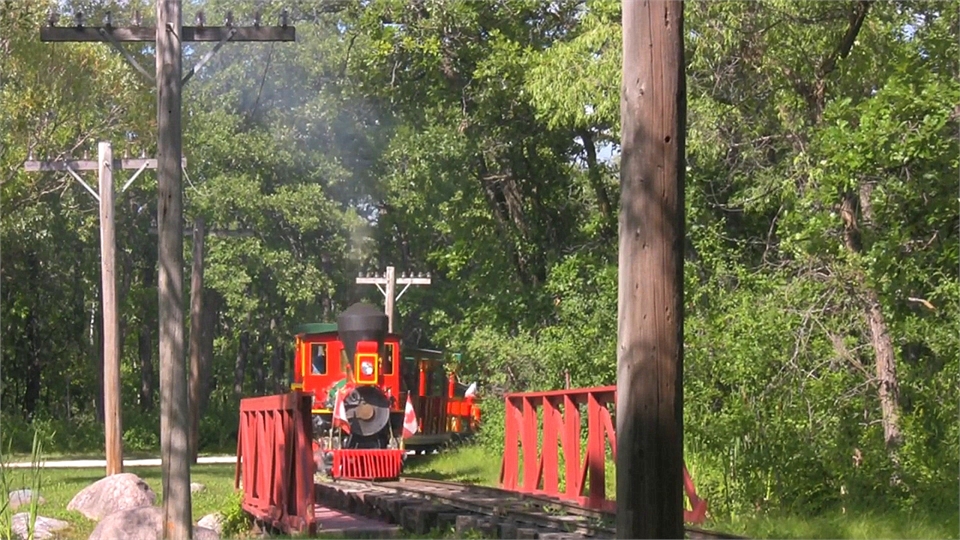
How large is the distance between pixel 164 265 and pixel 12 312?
3470 cm

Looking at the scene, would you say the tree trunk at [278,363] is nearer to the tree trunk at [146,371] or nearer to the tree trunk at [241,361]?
the tree trunk at [241,361]

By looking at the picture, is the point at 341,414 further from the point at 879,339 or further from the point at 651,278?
the point at 651,278

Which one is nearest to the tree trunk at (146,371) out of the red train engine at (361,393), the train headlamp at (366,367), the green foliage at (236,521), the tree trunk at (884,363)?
the red train engine at (361,393)

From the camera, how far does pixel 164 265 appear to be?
12.1 metres

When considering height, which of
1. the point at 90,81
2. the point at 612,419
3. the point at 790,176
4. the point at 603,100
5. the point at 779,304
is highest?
the point at 90,81

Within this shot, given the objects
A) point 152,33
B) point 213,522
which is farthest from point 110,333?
point 152,33

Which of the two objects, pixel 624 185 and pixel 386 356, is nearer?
pixel 624 185

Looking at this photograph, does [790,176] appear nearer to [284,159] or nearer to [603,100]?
[603,100]

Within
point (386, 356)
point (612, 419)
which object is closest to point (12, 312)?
point (386, 356)

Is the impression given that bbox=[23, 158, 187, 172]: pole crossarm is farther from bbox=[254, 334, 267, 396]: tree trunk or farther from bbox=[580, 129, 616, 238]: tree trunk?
bbox=[254, 334, 267, 396]: tree trunk

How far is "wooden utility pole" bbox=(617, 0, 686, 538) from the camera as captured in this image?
5.36 meters

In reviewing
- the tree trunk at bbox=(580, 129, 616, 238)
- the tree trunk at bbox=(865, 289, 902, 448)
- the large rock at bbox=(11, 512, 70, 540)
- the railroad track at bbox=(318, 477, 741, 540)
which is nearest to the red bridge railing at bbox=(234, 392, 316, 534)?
the railroad track at bbox=(318, 477, 741, 540)

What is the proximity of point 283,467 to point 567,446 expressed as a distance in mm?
3357

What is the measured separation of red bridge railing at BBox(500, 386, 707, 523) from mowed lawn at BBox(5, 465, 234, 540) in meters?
3.81
